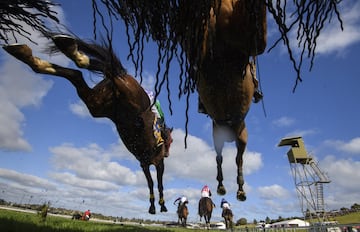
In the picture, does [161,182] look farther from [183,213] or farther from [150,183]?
[183,213]

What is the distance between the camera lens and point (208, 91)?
457cm

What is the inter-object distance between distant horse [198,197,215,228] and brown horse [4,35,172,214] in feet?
49.4

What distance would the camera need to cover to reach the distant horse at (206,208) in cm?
2312

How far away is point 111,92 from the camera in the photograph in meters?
6.56

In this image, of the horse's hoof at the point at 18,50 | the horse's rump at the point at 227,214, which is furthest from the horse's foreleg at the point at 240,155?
the horse's rump at the point at 227,214

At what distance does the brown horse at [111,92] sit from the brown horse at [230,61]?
146 centimetres

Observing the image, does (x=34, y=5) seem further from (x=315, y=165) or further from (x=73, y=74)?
(x=315, y=165)

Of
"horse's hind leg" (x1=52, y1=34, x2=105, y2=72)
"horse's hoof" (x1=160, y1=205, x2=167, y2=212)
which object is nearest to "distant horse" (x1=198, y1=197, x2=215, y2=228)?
"horse's hoof" (x1=160, y1=205, x2=167, y2=212)

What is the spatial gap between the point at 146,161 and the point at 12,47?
488 cm

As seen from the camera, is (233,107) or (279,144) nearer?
(233,107)

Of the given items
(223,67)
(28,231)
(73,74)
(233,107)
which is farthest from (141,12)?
(28,231)

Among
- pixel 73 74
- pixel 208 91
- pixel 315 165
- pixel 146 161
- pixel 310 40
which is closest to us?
pixel 310 40

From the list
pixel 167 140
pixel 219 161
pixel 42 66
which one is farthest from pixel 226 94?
pixel 167 140

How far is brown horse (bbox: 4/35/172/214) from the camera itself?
5.29 metres
